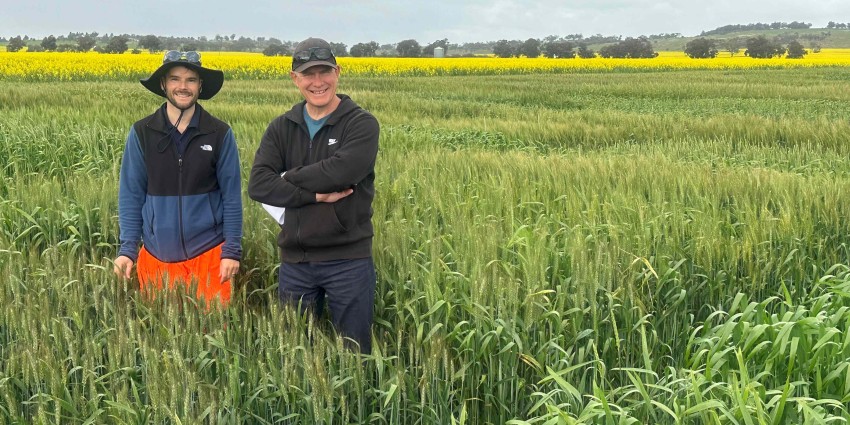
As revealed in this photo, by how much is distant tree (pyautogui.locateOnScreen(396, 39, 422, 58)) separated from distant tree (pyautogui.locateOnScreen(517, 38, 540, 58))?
12024 mm

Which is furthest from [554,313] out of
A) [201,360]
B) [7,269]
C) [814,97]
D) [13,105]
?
[814,97]

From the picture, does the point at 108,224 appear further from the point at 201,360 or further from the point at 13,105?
the point at 13,105

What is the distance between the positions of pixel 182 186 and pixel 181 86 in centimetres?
46

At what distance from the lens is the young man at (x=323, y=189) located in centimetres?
299

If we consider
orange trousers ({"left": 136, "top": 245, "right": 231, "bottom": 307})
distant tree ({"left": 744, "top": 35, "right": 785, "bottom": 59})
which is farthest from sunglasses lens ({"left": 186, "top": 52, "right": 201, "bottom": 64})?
distant tree ({"left": 744, "top": 35, "right": 785, "bottom": 59})

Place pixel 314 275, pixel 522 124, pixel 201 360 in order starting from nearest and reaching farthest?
pixel 201 360, pixel 314 275, pixel 522 124

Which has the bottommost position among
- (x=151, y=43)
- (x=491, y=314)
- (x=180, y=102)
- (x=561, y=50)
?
(x=491, y=314)

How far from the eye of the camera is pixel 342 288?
3068mm

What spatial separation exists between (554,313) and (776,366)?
3.07ft

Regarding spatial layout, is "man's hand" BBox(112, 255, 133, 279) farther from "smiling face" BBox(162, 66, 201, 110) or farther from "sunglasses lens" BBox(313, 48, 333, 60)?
"sunglasses lens" BBox(313, 48, 333, 60)

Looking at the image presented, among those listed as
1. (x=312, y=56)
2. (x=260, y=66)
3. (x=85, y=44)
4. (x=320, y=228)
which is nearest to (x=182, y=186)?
(x=320, y=228)

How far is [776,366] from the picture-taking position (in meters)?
2.86

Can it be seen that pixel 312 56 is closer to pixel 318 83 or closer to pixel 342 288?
pixel 318 83

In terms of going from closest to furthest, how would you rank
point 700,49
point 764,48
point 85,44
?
1. point 85,44
2. point 700,49
3. point 764,48
